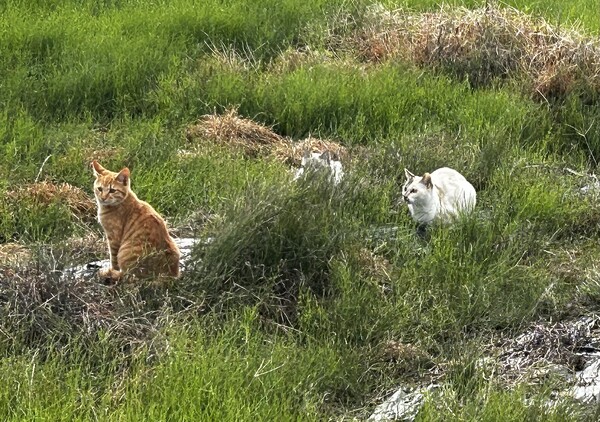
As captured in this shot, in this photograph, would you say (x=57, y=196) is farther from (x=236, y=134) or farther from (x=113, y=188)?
(x=236, y=134)

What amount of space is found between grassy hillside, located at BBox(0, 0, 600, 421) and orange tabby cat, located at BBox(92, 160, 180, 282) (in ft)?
0.58

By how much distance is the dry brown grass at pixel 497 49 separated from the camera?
921 cm

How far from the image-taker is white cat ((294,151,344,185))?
6.27m

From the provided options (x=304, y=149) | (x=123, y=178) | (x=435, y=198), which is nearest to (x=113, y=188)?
(x=123, y=178)

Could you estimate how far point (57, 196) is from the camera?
6.24 meters

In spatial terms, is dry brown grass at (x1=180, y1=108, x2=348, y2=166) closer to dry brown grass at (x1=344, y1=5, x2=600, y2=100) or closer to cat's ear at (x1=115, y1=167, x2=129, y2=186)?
cat's ear at (x1=115, y1=167, x2=129, y2=186)

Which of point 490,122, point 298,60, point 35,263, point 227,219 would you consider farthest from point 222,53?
point 35,263

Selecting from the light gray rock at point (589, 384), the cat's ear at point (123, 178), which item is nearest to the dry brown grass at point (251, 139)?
the cat's ear at point (123, 178)

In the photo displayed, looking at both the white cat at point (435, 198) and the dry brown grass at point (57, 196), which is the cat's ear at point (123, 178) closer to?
the dry brown grass at point (57, 196)

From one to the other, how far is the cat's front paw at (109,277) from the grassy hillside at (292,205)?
0.16 meters

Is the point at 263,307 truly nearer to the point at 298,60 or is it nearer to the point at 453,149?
the point at 453,149

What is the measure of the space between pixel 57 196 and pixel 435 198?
105 inches

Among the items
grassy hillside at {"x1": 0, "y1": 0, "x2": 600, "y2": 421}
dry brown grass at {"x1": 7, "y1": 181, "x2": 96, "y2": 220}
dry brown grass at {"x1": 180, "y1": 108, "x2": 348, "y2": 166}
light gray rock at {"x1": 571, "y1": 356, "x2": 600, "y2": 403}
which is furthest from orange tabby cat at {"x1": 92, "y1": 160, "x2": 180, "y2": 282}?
light gray rock at {"x1": 571, "y1": 356, "x2": 600, "y2": 403}

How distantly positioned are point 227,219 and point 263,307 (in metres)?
0.62
